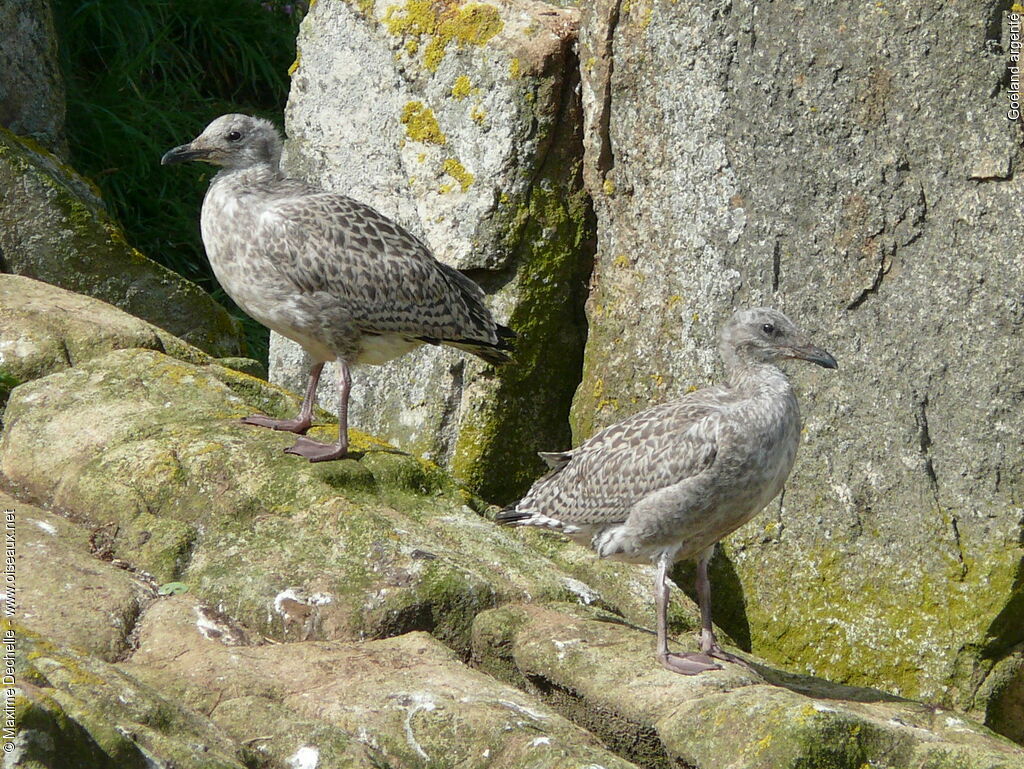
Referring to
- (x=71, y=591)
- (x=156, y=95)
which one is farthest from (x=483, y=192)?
(x=156, y=95)

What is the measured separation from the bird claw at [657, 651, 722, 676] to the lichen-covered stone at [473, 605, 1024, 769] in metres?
0.04

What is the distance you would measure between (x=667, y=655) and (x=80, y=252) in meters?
4.87

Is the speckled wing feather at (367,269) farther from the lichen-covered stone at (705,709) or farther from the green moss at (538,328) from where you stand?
the lichen-covered stone at (705,709)

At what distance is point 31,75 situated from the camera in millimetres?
9375

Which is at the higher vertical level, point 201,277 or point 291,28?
point 291,28

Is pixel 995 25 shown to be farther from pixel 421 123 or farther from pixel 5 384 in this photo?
pixel 5 384

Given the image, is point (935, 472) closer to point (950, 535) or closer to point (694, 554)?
point (950, 535)

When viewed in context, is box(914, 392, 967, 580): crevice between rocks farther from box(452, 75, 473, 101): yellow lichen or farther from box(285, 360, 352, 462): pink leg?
box(452, 75, 473, 101): yellow lichen

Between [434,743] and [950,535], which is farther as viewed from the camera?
[950,535]

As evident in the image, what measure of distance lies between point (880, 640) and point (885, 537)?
449 millimetres

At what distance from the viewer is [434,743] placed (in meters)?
4.34

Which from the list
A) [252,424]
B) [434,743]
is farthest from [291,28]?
[434,743]

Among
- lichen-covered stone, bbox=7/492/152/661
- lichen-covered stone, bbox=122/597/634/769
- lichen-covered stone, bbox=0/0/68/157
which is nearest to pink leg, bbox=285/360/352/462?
lichen-covered stone, bbox=7/492/152/661

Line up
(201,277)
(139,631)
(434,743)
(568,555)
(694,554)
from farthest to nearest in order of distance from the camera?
(201,277), (568,555), (694,554), (139,631), (434,743)
